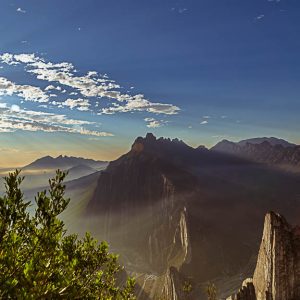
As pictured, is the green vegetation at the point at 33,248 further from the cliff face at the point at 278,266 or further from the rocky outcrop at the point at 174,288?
the rocky outcrop at the point at 174,288

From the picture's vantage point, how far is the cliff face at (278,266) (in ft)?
314

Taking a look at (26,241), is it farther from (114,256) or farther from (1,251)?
(114,256)

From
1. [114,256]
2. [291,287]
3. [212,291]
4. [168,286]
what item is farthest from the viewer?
[168,286]

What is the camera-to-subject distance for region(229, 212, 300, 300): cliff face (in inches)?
3762

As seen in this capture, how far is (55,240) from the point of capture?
18.1m

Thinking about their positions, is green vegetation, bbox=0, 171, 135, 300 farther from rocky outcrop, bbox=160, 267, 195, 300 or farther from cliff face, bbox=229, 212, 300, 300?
rocky outcrop, bbox=160, 267, 195, 300

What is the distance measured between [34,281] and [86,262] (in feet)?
34.6

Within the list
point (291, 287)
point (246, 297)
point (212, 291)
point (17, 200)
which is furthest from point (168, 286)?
point (17, 200)

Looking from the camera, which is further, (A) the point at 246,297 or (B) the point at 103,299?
(A) the point at 246,297

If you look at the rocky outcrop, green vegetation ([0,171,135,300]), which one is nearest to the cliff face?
the rocky outcrop

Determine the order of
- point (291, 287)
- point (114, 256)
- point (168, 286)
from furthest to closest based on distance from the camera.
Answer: point (168, 286) → point (291, 287) → point (114, 256)

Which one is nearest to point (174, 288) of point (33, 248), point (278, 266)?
point (278, 266)

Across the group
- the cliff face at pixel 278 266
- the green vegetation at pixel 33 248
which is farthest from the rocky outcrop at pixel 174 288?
the green vegetation at pixel 33 248

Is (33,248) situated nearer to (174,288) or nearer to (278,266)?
(278,266)
